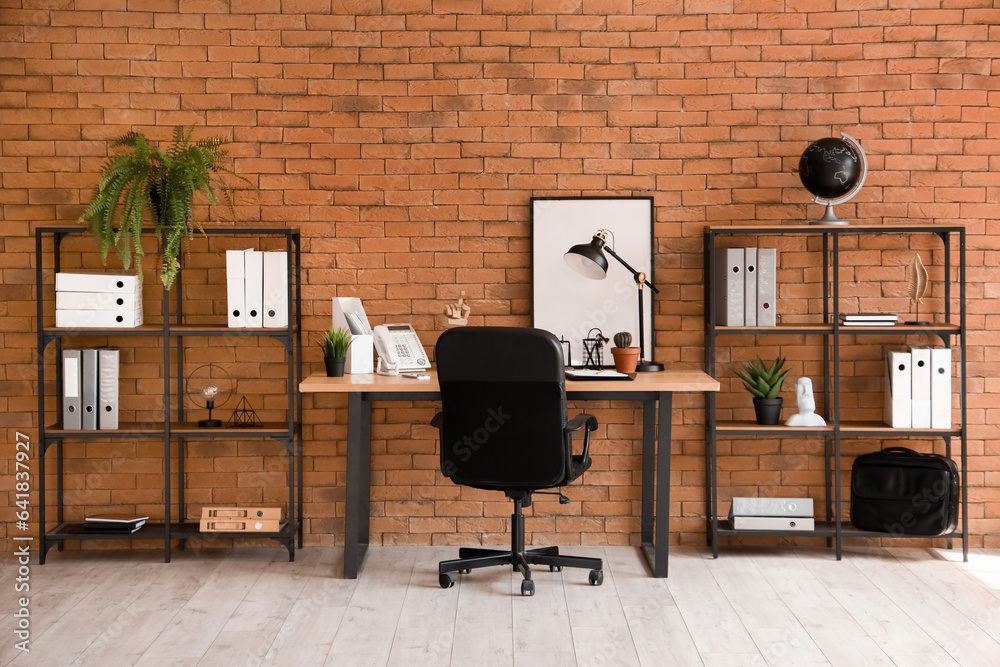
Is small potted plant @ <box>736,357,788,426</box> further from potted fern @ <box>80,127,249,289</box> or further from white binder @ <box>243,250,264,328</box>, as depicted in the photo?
potted fern @ <box>80,127,249,289</box>

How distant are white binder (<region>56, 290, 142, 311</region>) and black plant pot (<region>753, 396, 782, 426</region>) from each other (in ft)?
10.0

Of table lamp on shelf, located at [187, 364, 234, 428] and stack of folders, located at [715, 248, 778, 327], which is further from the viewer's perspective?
table lamp on shelf, located at [187, 364, 234, 428]

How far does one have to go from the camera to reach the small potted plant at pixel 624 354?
383 centimetres

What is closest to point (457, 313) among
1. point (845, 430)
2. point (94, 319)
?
point (94, 319)

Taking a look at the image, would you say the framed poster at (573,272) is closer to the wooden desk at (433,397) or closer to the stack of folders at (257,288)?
the wooden desk at (433,397)

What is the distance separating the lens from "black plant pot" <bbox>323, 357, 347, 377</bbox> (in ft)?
12.6

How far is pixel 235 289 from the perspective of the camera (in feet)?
12.9

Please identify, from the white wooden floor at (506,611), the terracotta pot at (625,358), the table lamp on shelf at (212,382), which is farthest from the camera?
the table lamp on shelf at (212,382)

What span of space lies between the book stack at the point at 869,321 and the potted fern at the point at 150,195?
3040mm

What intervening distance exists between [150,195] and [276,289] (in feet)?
2.33

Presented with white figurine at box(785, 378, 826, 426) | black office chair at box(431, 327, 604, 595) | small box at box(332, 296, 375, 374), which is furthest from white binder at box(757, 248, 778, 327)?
small box at box(332, 296, 375, 374)

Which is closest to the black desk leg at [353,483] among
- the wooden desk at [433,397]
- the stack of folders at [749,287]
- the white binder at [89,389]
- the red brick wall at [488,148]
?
the wooden desk at [433,397]

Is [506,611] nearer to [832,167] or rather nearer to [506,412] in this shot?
A: [506,412]

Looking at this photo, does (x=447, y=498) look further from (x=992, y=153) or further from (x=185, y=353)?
(x=992, y=153)
